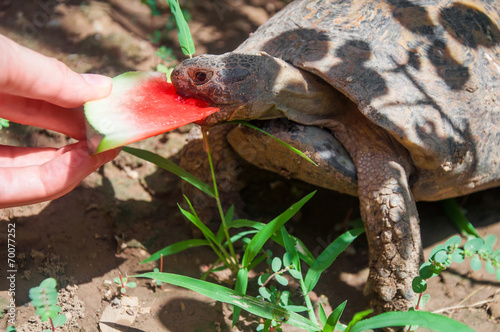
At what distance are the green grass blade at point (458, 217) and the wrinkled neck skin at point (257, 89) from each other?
132cm

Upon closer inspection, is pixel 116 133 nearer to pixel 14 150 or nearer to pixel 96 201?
pixel 14 150

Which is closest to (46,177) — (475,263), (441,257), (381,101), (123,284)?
(123,284)

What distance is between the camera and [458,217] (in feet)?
10.8

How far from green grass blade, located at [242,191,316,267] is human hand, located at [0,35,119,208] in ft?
2.95

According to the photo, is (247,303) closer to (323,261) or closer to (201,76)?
(323,261)

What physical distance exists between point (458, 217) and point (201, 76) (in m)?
2.14

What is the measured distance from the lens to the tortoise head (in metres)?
2.43

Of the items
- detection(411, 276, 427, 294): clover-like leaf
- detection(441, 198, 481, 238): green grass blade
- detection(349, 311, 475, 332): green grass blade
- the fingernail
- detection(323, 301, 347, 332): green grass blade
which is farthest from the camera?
detection(441, 198, 481, 238): green grass blade

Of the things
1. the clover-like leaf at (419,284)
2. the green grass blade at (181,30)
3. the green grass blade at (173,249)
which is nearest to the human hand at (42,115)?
the green grass blade at (181,30)

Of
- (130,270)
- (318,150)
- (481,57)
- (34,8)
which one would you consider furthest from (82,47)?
(481,57)

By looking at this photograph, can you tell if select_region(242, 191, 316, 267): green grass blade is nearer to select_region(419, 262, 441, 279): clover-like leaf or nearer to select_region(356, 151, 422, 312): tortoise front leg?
select_region(356, 151, 422, 312): tortoise front leg

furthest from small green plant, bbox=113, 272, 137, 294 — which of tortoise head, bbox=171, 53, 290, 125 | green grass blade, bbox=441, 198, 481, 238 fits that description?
green grass blade, bbox=441, 198, 481, 238

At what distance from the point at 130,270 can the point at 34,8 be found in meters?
2.89

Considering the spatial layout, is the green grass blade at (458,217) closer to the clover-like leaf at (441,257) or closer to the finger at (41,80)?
the clover-like leaf at (441,257)
